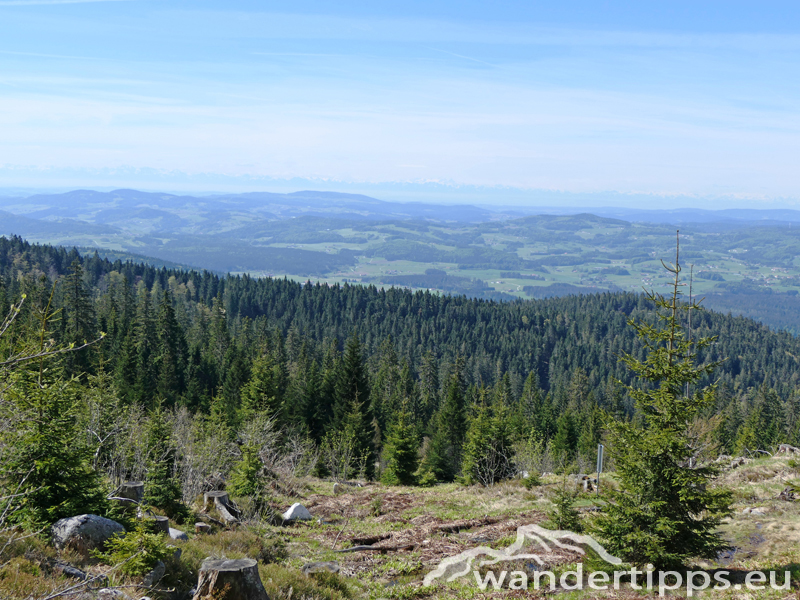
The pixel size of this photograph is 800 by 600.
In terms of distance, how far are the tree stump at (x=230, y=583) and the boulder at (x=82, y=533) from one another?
2291 mm

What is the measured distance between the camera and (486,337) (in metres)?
190

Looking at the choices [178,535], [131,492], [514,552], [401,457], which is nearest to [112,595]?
[178,535]

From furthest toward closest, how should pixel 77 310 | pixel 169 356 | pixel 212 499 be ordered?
1. pixel 169 356
2. pixel 77 310
3. pixel 212 499

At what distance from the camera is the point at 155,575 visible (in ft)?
35.6

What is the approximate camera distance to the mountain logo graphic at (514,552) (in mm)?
15227

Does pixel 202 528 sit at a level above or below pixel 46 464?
below

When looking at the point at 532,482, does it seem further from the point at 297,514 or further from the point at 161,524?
the point at 161,524

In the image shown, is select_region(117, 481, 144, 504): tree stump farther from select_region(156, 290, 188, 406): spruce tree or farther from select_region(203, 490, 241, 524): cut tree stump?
select_region(156, 290, 188, 406): spruce tree

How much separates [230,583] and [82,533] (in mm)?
3769

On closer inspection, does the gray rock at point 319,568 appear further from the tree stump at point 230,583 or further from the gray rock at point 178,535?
the tree stump at point 230,583

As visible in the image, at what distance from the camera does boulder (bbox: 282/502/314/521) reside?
2325cm

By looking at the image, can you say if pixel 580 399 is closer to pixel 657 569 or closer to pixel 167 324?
pixel 167 324

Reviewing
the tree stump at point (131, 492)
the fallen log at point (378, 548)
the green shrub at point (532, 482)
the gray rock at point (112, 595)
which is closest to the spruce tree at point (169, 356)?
the green shrub at point (532, 482)

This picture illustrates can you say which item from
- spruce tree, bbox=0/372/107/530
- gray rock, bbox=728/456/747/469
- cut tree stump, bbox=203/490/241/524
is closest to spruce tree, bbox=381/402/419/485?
cut tree stump, bbox=203/490/241/524
